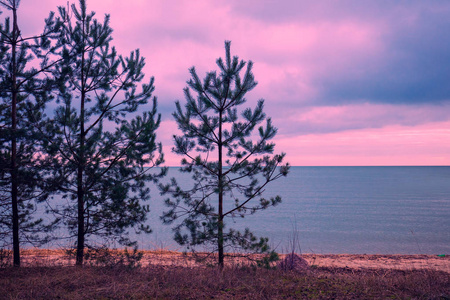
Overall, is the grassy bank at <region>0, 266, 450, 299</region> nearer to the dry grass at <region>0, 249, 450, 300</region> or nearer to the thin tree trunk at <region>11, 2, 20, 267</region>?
the dry grass at <region>0, 249, 450, 300</region>

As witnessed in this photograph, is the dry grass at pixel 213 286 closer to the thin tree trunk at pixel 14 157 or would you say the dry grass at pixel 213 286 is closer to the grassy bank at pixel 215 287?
the grassy bank at pixel 215 287

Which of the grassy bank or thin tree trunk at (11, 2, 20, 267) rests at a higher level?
thin tree trunk at (11, 2, 20, 267)

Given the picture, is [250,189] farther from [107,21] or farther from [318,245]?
[318,245]

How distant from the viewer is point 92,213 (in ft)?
28.5

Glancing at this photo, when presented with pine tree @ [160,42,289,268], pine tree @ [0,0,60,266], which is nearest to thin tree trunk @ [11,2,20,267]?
pine tree @ [0,0,60,266]

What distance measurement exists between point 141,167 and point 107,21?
3995mm

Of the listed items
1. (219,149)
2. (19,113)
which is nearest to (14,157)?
(19,113)

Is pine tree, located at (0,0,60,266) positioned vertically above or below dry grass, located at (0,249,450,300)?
above

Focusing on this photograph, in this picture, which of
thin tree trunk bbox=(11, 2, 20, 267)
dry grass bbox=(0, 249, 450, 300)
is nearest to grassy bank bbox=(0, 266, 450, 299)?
dry grass bbox=(0, 249, 450, 300)

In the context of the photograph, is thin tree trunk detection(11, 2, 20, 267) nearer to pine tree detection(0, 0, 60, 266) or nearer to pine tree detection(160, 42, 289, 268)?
pine tree detection(0, 0, 60, 266)

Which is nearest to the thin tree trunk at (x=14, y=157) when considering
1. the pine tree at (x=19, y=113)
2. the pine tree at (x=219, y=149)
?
the pine tree at (x=19, y=113)

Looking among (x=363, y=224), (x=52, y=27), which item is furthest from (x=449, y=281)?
(x=363, y=224)

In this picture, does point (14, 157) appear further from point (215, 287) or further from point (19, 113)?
point (215, 287)

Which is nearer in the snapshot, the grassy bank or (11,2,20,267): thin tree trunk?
the grassy bank
